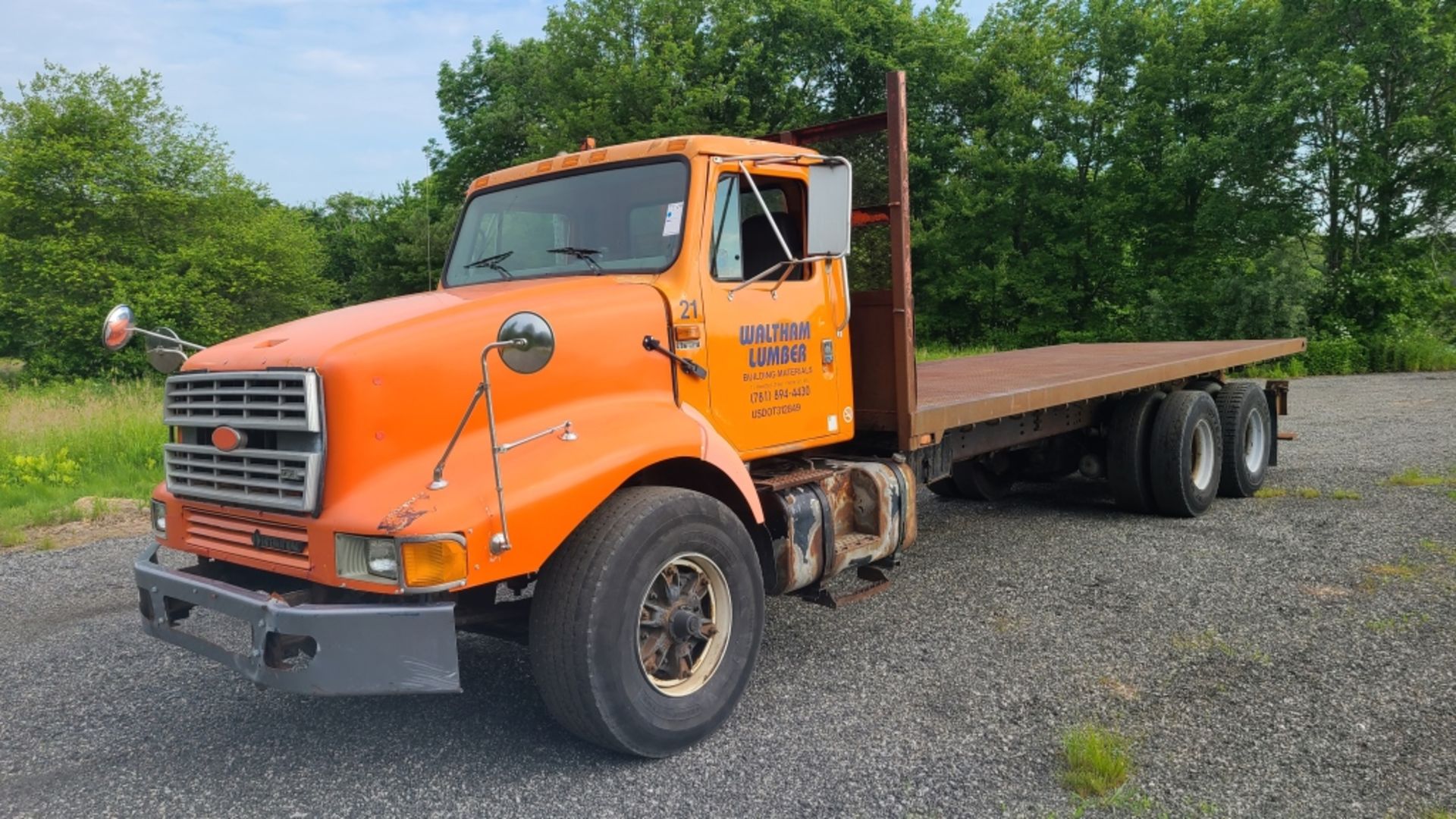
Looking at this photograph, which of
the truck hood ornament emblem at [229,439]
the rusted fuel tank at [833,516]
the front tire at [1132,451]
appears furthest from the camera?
the front tire at [1132,451]

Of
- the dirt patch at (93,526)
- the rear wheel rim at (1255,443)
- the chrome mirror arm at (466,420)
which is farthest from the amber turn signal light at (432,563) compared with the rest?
the rear wheel rim at (1255,443)

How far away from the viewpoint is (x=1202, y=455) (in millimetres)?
7789

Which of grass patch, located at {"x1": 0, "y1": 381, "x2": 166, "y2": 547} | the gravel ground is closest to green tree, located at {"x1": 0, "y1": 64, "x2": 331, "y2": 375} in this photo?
grass patch, located at {"x1": 0, "y1": 381, "x2": 166, "y2": 547}

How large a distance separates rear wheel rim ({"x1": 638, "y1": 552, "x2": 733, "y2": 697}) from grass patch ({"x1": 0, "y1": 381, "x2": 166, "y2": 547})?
22.8 feet

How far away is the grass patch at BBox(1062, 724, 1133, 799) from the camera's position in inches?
126

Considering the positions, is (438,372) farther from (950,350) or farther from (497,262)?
(950,350)

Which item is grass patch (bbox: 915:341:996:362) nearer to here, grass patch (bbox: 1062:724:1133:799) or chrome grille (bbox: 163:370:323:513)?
grass patch (bbox: 1062:724:1133:799)

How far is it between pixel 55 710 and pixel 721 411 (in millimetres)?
3211

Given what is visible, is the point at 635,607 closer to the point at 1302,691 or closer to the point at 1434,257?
the point at 1302,691

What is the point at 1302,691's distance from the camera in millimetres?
3967

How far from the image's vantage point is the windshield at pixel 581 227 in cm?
414

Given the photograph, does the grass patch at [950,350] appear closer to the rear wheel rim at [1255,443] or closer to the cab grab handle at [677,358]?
the rear wheel rim at [1255,443]

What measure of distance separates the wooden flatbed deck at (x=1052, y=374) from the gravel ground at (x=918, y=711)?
3.55ft

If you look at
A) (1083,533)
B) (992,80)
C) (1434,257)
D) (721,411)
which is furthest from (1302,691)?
(992,80)
